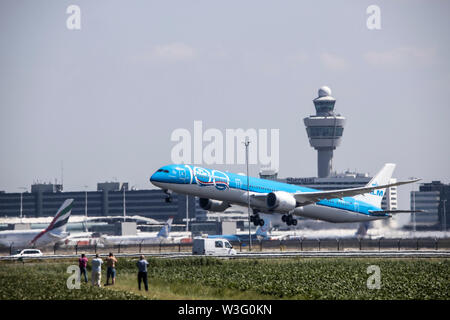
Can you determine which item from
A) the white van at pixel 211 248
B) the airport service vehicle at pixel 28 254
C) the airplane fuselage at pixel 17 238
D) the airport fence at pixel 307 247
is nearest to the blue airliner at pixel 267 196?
the white van at pixel 211 248

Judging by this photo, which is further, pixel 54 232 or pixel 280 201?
pixel 54 232

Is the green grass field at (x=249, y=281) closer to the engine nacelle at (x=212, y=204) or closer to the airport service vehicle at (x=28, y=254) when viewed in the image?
the engine nacelle at (x=212, y=204)

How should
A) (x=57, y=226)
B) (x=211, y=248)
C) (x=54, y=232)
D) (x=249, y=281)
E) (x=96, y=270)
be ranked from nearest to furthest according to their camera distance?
1. (x=96, y=270)
2. (x=249, y=281)
3. (x=211, y=248)
4. (x=54, y=232)
5. (x=57, y=226)

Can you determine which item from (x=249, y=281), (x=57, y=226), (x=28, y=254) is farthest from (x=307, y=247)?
(x=249, y=281)

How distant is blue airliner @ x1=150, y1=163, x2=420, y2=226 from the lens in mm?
72812

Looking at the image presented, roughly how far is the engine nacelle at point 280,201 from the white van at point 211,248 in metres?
5.88

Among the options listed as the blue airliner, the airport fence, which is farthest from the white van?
the airport fence

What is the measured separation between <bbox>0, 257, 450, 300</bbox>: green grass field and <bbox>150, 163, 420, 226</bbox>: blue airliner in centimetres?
726

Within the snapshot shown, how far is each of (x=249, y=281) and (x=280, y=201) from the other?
28.5 metres

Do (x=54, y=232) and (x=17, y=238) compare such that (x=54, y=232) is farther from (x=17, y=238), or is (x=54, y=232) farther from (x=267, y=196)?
(x=267, y=196)

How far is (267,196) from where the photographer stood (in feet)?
262

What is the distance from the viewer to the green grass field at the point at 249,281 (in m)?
43.5
